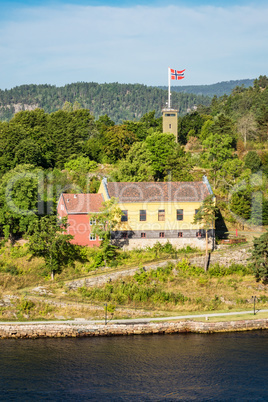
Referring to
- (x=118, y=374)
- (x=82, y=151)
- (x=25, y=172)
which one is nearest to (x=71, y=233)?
(x=25, y=172)

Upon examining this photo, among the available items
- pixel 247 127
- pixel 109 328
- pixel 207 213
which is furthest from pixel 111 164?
pixel 109 328

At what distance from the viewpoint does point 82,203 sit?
56.8 m

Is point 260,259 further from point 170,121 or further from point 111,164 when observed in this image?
point 170,121

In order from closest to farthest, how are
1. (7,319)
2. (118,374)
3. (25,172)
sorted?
(118,374)
(7,319)
(25,172)

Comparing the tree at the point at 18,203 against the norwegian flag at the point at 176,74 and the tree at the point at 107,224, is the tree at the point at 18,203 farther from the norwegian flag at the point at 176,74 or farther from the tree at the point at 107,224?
the norwegian flag at the point at 176,74

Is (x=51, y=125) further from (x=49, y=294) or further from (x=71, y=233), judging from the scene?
(x=49, y=294)

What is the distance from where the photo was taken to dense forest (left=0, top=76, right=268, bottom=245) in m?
59.3

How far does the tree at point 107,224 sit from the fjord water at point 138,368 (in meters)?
12.2

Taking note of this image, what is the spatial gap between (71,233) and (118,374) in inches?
891

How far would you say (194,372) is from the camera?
35812mm

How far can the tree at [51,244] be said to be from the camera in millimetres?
51125

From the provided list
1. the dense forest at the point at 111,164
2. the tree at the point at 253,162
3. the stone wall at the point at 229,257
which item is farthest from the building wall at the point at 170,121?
the stone wall at the point at 229,257

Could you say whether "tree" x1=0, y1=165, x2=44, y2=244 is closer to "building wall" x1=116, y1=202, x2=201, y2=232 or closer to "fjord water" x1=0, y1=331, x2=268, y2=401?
"building wall" x1=116, y1=202, x2=201, y2=232

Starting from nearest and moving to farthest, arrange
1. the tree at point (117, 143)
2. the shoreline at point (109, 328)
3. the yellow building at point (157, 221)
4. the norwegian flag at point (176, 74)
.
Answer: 1. the shoreline at point (109, 328)
2. the yellow building at point (157, 221)
3. the norwegian flag at point (176, 74)
4. the tree at point (117, 143)
